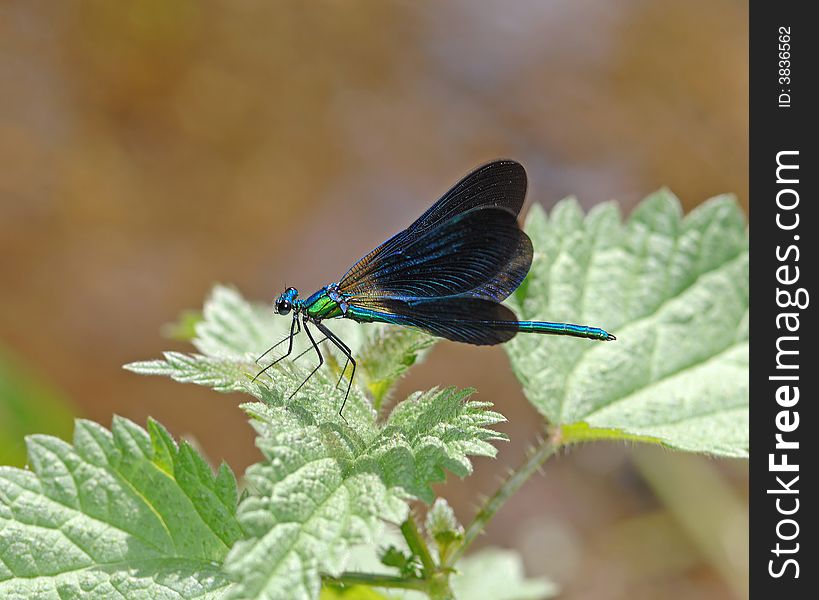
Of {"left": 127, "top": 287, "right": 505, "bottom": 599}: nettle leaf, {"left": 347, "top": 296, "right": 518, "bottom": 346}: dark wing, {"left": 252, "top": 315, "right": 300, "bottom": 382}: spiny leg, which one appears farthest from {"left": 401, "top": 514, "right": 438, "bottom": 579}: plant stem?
{"left": 347, "top": 296, "right": 518, "bottom": 346}: dark wing

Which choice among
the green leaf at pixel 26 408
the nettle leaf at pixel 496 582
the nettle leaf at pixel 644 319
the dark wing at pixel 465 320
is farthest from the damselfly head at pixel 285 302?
the green leaf at pixel 26 408

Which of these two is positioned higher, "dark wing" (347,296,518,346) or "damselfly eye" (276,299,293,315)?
"damselfly eye" (276,299,293,315)

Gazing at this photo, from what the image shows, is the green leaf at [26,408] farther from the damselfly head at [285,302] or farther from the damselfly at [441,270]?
the damselfly at [441,270]

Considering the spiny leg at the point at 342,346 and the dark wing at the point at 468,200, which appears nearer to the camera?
the spiny leg at the point at 342,346

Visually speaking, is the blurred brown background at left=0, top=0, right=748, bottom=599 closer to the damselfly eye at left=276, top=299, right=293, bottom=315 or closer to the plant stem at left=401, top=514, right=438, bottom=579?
the damselfly eye at left=276, top=299, right=293, bottom=315

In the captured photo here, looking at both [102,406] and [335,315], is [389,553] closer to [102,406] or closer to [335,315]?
[335,315]

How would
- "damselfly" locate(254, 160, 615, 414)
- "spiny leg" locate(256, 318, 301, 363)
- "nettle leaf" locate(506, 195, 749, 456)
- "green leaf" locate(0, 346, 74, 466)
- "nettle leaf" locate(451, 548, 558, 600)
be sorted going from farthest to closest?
"green leaf" locate(0, 346, 74, 466)
"nettle leaf" locate(451, 548, 558, 600)
"nettle leaf" locate(506, 195, 749, 456)
"damselfly" locate(254, 160, 615, 414)
"spiny leg" locate(256, 318, 301, 363)

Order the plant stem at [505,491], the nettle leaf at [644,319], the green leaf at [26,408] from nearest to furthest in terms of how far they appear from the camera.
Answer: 1. the plant stem at [505,491]
2. the nettle leaf at [644,319]
3. the green leaf at [26,408]
